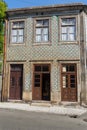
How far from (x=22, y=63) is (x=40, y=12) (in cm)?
398

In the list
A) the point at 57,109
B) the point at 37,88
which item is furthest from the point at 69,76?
the point at 57,109

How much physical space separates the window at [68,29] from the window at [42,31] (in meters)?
1.18

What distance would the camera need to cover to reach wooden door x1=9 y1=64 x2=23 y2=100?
1939cm

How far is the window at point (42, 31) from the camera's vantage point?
758 inches

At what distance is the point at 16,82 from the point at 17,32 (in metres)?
3.79

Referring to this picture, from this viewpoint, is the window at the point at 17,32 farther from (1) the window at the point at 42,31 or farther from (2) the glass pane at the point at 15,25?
(1) the window at the point at 42,31

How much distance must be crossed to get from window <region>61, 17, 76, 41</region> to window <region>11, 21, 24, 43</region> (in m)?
3.14

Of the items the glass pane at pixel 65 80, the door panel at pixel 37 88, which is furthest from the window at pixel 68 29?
the door panel at pixel 37 88

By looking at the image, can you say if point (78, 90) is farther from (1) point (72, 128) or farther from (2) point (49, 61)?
(1) point (72, 128)

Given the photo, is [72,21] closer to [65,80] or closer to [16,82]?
[65,80]

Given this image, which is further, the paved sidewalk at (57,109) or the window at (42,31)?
the window at (42,31)

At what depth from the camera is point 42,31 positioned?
19.4 m

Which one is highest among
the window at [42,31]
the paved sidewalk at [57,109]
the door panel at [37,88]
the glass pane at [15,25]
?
the glass pane at [15,25]

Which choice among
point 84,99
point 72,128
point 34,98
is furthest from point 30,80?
point 72,128
